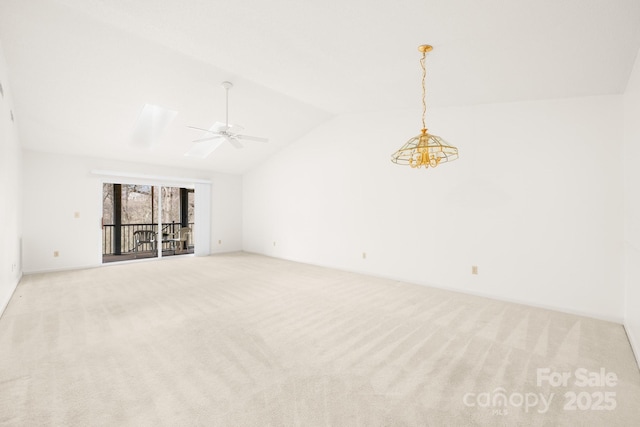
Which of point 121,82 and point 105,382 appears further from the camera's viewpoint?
point 121,82

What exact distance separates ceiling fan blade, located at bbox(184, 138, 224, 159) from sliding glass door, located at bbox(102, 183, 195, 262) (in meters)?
1.38

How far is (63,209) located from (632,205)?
8527 millimetres

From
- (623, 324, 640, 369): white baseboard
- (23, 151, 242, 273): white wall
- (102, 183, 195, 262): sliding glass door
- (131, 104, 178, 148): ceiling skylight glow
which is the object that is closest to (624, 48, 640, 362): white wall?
(623, 324, 640, 369): white baseboard

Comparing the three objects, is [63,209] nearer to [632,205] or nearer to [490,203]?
[490,203]

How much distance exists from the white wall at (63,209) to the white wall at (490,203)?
4.62 metres

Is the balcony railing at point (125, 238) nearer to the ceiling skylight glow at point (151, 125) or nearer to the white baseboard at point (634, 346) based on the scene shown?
the ceiling skylight glow at point (151, 125)

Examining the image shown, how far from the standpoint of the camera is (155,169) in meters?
6.80

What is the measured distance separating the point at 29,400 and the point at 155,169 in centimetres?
594

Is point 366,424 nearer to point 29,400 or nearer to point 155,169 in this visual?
point 29,400

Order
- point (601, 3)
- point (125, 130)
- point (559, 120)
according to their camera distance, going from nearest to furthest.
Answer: point (601, 3), point (559, 120), point (125, 130)

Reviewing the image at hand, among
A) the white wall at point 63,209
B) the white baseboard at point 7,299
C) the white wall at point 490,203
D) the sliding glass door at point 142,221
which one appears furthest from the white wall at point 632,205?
the sliding glass door at point 142,221

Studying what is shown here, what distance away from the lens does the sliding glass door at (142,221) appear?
25.8 ft

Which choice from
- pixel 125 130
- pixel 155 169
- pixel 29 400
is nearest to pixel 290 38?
pixel 29 400

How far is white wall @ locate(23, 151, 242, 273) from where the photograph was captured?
5.30m
